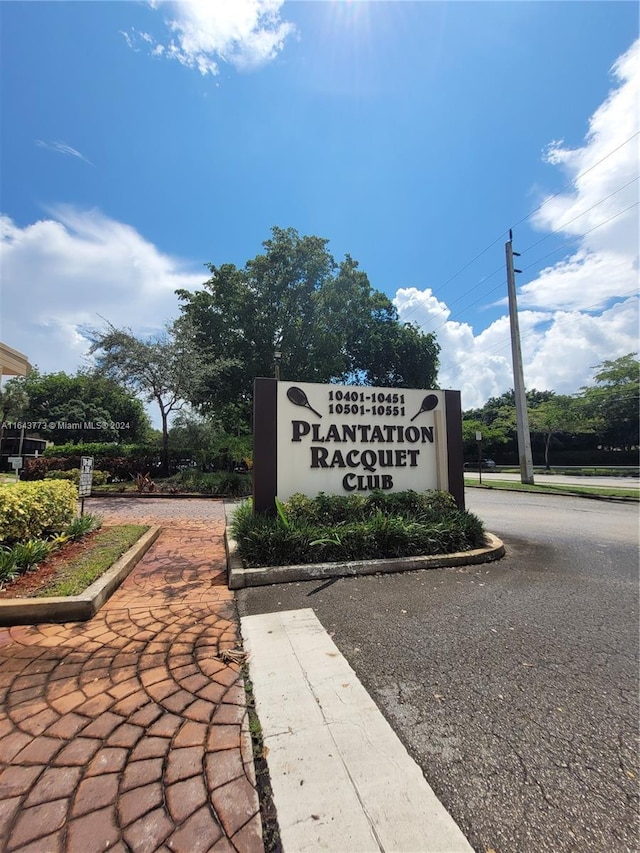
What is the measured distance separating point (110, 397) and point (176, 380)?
31.8 m

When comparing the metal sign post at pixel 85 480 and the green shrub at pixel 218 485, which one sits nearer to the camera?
the metal sign post at pixel 85 480

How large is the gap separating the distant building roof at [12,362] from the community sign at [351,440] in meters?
5.82

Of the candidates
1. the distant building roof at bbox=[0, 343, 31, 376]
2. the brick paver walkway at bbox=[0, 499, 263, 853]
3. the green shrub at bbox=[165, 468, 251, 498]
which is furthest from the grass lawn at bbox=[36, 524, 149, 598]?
the green shrub at bbox=[165, 468, 251, 498]

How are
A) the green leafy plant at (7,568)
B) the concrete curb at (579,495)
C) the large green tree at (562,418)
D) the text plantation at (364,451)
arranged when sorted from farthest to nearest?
the large green tree at (562,418) → the concrete curb at (579,495) → the text plantation at (364,451) → the green leafy plant at (7,568)

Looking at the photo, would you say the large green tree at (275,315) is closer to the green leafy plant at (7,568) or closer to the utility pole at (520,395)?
the utility pole at (520,395)

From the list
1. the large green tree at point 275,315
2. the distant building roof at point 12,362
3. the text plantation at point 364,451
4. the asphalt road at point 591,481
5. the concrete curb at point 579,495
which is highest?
the large green tree at point 275,315

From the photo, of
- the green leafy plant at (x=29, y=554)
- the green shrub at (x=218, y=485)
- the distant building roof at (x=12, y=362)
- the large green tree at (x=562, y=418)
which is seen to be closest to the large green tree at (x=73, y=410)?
the green shrub at (x=218, y=485)

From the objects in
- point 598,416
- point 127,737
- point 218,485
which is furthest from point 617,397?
point 127,737

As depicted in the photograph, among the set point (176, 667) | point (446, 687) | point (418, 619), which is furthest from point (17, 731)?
point (418, 619)

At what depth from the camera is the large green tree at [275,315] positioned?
2064 centimetres

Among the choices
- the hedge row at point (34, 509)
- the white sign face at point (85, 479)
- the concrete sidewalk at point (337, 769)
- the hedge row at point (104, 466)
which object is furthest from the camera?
the hedge row at point (104, 466)

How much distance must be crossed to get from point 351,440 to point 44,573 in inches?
169

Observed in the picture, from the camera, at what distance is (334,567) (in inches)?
183

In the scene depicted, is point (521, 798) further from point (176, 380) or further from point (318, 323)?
point (318, 323)
